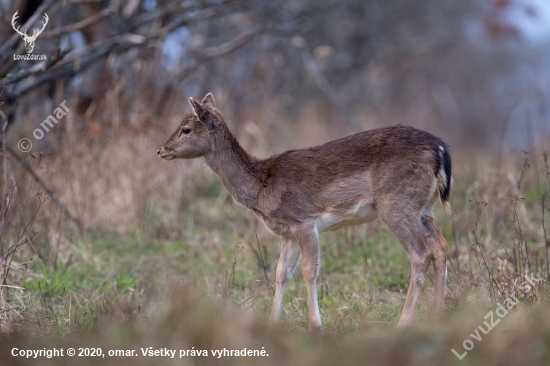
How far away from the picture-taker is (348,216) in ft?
22.9

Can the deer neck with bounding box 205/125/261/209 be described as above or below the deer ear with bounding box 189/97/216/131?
below

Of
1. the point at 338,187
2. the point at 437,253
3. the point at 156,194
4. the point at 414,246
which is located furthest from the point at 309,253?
the point at 156,194

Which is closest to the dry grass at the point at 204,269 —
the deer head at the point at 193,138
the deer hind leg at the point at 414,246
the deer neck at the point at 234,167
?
the deer hind leg at the point at 414,246

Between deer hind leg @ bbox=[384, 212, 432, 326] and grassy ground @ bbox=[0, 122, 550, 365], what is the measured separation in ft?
1.12

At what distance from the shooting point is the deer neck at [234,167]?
23.8 feet

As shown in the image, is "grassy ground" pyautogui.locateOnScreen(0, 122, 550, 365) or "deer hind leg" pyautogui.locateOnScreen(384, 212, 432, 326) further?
"deer hind leg" pyautogui.locateOnScreen(384, 212, 432, 326)

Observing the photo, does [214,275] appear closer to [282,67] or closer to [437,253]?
[437,253]

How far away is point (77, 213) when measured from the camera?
33.0 ft

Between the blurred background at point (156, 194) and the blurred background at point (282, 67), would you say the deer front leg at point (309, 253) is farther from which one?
the blurred background at point (282, 67)

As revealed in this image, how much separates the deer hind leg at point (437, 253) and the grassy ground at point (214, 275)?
0.52 ft

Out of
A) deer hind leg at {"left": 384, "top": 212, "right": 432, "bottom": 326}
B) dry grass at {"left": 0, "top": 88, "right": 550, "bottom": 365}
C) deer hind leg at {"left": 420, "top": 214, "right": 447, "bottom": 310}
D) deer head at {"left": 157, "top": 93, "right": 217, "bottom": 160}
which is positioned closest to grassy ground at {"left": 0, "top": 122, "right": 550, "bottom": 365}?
dry grass at {"left": 0, "top": 88, "right": 550, "bottom": 365}

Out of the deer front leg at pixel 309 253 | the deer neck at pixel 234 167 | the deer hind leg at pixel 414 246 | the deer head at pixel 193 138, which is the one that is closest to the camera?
the deer hind leg at pixel 414 246

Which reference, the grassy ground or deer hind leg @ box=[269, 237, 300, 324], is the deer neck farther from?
the grassy ground

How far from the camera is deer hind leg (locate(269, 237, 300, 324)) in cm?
689
